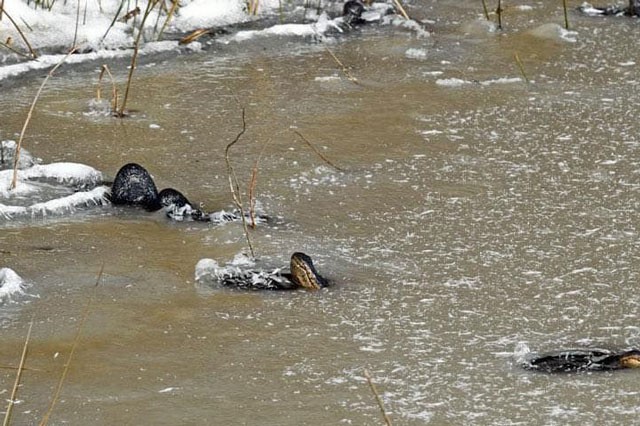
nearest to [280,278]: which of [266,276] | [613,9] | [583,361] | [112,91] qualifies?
[266,276]

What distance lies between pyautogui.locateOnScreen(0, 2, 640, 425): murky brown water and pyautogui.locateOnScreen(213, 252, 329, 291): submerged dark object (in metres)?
0.04

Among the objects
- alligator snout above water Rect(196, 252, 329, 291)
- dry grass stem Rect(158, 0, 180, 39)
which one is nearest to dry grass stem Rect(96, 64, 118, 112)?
dry grass stem Rect(158, 0, 180, 39)

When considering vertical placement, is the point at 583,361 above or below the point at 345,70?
below

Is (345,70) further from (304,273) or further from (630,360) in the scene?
(630,360)

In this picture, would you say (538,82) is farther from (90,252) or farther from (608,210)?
(90,252)

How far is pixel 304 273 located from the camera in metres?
2.83

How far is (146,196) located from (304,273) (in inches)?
27.6

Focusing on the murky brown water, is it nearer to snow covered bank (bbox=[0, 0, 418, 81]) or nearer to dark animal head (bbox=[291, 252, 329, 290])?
dark animal head (bbox=[291, 252, 329, 290])

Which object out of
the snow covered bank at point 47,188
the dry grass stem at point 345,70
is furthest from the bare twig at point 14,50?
the dry grass stem at point 345,70

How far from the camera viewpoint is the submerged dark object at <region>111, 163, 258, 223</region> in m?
3.28

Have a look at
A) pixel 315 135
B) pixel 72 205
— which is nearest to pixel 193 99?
pixel 315 135

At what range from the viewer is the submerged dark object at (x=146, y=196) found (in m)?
3.28

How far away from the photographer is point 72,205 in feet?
11.0

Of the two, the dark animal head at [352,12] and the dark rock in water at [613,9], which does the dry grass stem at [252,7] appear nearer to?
the dark animal head at [352,12]
